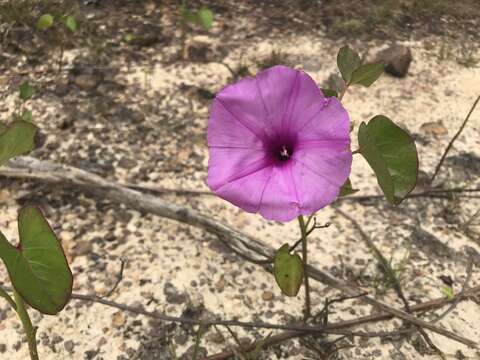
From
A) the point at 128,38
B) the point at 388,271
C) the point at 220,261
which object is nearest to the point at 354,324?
the point at 388,271

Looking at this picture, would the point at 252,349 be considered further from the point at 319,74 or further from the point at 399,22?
the point at 399,22

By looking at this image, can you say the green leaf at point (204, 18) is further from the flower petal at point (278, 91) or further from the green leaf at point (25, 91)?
the flower petal at point (278, 91)

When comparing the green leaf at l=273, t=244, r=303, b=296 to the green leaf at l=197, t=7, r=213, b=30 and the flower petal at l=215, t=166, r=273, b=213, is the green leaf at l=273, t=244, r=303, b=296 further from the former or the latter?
the green leaf at l=197, t=7, r=213, b=30

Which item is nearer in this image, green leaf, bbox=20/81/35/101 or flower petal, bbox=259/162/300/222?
flower petal, bbox=259/162/300/222

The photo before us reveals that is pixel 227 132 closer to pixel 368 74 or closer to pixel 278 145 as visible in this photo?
pixel 278 145

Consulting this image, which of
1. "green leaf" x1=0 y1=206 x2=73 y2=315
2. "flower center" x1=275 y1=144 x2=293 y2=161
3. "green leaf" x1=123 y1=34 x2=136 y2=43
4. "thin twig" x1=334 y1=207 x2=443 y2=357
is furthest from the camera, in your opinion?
"green leaf" x1=123 y1=34 x2=136 y2=43

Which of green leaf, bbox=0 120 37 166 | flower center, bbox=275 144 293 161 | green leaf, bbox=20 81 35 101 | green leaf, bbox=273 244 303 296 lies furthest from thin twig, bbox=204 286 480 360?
green leaf, bbox=20 81 35 101
